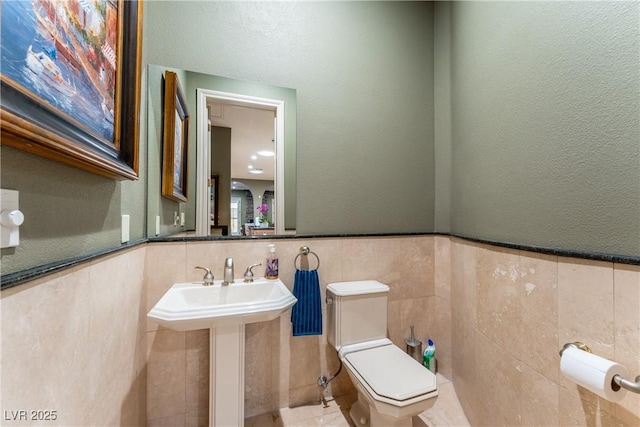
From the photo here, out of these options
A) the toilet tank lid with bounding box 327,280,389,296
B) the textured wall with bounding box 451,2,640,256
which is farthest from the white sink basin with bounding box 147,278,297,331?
the textured wall with bounding box 451,2,640,256

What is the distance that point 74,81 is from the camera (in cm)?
68

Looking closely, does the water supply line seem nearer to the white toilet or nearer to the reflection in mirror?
the white toilet

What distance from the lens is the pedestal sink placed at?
1038mm

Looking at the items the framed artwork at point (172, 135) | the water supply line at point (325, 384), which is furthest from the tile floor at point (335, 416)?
the framed artwork at point (172, 135)

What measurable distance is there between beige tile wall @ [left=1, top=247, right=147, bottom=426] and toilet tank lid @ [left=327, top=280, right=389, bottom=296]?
103 cm

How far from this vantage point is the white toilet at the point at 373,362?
111 cm

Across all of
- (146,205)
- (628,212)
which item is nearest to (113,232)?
(146,205)

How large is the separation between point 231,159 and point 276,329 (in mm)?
1065

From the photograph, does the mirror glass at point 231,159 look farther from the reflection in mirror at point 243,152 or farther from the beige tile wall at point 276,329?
the beige tile wall at point 276,329

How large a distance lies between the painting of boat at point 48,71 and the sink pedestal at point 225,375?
1.06 metres

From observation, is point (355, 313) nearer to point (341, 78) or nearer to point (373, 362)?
point (373, 362)

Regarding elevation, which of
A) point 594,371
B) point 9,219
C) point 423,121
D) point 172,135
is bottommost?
point 594,371

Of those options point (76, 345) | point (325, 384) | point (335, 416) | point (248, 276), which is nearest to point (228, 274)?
point (248, 276)

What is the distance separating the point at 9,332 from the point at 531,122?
1.83 m
